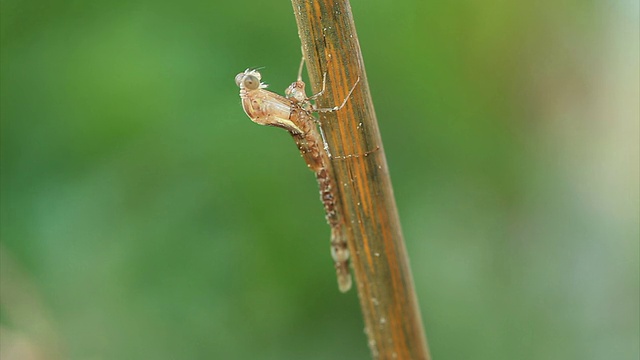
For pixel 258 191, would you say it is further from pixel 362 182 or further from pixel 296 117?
pixel 362 182

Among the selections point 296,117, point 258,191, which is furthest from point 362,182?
point 258,191

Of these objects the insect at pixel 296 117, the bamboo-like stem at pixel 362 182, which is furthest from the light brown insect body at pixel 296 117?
the bamboo-like stem at pixel 362 182

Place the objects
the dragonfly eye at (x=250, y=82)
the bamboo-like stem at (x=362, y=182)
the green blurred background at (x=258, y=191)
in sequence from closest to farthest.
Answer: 1. the bamboo-like stem at (x=362, y=182)
2. the dragonfly eye at (x=250, y=82)
3. the green blurred background at (x=258, y=191)

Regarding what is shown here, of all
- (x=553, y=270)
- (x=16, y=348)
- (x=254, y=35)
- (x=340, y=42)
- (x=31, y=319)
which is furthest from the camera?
(x=553, y=270)

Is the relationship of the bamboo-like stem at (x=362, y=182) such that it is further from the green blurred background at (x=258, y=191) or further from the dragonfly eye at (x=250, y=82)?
the green blurred background at (x=258, y=191)

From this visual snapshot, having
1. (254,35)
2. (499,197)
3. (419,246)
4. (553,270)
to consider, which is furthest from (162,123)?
(553,270)

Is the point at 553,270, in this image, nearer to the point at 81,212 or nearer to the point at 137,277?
the point at 137,277
